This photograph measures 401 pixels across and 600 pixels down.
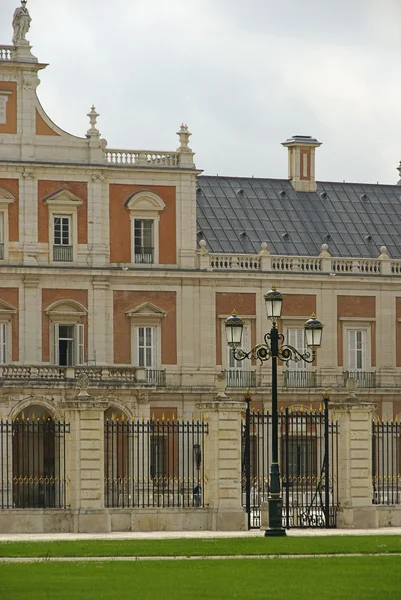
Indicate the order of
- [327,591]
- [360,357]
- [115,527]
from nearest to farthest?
[327,591]
[115,527]
[360,357]

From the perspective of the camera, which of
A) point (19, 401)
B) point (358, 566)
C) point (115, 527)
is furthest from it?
point (19, 401)

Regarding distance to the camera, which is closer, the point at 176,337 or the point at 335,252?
the point at 176,337

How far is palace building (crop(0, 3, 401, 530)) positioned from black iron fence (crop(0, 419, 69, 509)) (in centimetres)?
500

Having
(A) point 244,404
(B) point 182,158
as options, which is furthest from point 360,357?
(A) point 244,404

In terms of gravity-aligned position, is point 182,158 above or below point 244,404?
above


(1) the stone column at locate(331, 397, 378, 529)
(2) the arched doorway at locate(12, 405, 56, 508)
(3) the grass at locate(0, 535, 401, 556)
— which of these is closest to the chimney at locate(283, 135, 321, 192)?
(2) the arched doorway at locate(12, 405, 56, 508)

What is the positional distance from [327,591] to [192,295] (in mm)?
44344

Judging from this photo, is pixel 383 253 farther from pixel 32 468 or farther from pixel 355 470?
pixel 355 470

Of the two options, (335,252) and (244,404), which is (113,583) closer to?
(244,404)

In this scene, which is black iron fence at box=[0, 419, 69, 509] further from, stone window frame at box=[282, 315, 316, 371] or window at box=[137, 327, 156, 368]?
stone window frame at box=[282, 315, 316, 371]

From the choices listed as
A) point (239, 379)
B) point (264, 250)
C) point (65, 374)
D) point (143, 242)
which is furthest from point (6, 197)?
point (239, 379)

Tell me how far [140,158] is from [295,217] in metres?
9.21

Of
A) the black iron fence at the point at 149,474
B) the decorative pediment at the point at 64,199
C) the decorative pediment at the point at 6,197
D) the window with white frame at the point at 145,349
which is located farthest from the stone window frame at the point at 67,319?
the black iron fence at the point at 149,474

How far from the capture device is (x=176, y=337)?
71.6 metres
